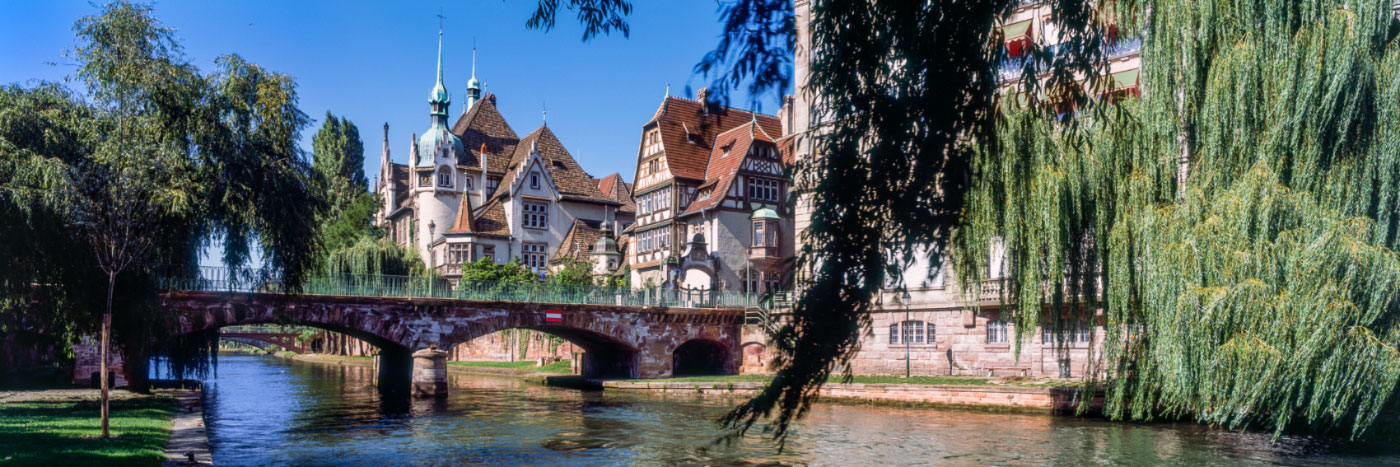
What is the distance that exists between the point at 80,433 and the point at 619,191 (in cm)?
5744

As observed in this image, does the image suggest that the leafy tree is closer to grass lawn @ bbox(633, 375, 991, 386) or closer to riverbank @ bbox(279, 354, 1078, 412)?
riverbank @ bbox(279, 354, 1078, 412)

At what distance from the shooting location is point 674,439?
21.9 metres

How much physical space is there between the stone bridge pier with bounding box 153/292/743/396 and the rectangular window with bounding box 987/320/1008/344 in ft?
44.5

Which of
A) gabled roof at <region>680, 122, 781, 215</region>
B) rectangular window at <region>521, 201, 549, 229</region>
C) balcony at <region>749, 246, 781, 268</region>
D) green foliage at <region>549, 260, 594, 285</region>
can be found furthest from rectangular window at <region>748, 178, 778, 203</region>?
rectangular window at <region>521, 201, 549, 229</region>

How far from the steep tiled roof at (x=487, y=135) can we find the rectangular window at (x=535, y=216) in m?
5.72

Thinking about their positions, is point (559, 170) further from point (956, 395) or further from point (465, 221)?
point (956, 395)

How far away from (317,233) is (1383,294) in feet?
64.5

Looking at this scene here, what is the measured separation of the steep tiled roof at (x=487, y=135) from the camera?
6806 cm

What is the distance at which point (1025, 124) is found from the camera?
678 centimetres

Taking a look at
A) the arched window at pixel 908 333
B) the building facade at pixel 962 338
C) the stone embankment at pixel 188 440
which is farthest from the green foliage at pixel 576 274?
the stone embankment at pixel 188 440

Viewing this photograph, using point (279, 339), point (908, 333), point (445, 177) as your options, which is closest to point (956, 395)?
point (908, 333)

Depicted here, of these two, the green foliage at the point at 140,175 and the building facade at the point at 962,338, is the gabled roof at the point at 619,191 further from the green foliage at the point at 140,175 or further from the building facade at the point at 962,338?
the green foliage at the point at 140,175

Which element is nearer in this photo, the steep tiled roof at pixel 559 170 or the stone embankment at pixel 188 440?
the stone embankment at pixel 188 440

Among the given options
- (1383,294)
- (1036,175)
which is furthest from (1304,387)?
(1036,175)
